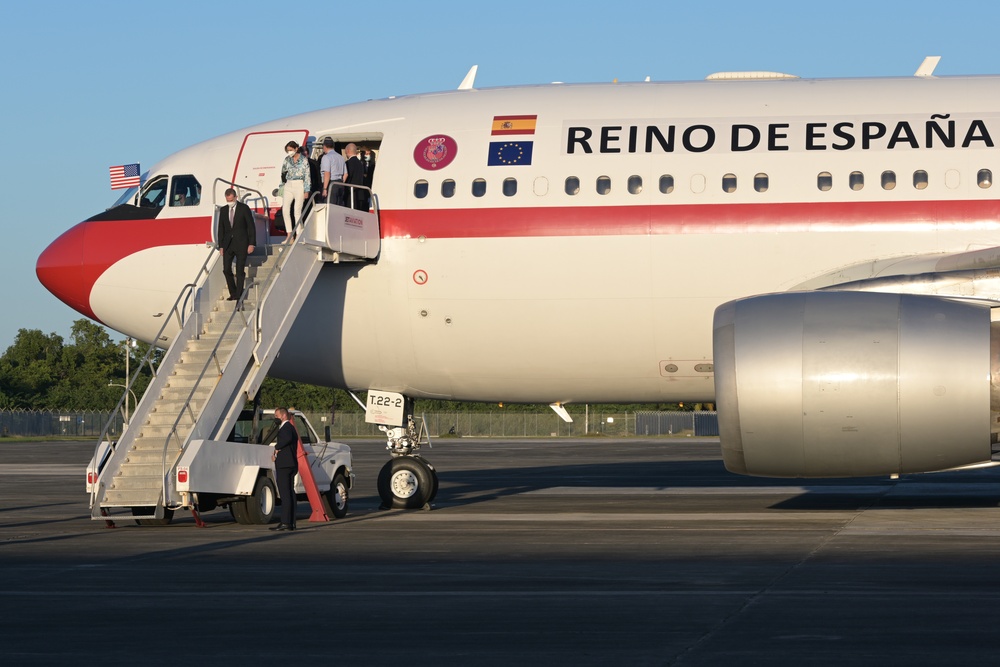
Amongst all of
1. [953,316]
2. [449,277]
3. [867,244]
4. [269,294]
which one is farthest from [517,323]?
[953,316]

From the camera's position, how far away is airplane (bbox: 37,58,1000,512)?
16.2 meters

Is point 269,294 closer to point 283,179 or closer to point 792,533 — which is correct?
point 283,179

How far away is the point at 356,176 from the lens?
787 inches

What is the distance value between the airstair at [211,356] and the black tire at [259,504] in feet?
2.94

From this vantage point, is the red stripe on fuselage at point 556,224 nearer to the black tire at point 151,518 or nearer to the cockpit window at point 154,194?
the cockpit window at point 154,194

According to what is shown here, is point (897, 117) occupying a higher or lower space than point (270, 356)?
higher

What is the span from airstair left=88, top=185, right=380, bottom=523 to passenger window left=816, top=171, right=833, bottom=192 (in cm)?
650

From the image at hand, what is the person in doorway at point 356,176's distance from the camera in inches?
787

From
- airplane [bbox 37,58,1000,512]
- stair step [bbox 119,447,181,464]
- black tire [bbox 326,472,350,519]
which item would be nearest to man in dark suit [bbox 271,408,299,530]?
stair step [bbox 119,447,181,464]

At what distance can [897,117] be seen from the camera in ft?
61.2

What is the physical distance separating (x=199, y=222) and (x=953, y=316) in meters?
11.4

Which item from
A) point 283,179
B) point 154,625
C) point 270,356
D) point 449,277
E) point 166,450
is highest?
point 283,179

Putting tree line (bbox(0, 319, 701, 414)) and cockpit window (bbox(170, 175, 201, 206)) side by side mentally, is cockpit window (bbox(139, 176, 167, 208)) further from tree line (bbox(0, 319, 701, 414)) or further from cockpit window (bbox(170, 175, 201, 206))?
tree line (bbox(0, 319, 701, 414))

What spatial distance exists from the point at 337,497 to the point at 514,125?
6285 millimetres
